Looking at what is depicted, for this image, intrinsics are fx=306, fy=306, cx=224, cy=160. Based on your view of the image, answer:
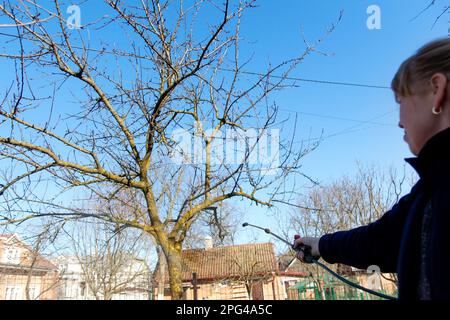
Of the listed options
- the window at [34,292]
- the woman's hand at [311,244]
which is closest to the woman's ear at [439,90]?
the woman's hand at [311,244]

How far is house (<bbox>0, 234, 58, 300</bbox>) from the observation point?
3896 mm

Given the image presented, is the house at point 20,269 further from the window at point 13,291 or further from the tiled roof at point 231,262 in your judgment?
the tiled roof at point 231,262

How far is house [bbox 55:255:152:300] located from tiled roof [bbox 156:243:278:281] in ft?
6.90

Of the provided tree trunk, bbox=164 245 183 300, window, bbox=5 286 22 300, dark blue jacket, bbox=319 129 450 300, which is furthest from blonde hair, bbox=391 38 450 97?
window, bbox=5 286 22 300

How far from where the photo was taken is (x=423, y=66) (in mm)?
688

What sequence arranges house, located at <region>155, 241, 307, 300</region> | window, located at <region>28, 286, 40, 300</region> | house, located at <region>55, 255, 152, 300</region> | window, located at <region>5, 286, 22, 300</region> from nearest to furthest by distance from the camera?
1. window, located at <region>5, 286, 22, 300</region>
2. window, located at <region>28, 286, 40, 300</region>
3. house, located at <region>55, 255, 152, 300</region>
4. house, located at <region>155, 241, 307, 300</region>

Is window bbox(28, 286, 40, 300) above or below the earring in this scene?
below

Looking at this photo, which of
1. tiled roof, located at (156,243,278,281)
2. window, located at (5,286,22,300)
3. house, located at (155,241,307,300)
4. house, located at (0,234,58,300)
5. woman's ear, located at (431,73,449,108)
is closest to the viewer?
woman's ear, located at (431,73,449,108)

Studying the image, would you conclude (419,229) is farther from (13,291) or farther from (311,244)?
(13,291)

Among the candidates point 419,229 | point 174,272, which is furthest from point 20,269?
point 419,229

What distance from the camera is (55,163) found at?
9.64 feet

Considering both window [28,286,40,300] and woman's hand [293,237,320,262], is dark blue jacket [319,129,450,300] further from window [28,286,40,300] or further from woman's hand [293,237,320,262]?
window [28,286,40,300]
